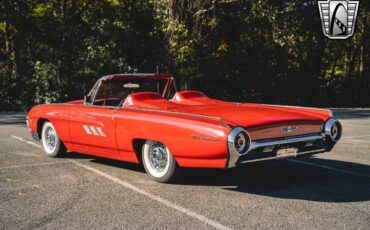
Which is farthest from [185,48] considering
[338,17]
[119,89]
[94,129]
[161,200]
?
[161,200]

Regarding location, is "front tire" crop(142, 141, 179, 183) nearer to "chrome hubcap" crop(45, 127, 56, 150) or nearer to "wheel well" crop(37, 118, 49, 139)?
"chrome hubcap" crop(45, 127, 56, 150)

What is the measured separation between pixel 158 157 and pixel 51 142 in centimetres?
285

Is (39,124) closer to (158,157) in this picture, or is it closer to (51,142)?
(51,142)

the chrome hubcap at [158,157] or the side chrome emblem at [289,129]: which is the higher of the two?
the side chrome emblem at [289,129]

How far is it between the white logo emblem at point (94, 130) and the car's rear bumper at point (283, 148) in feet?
7.15

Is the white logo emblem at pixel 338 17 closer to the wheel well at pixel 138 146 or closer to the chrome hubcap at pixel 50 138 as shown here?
the chrome hubcap at pixel 50 138

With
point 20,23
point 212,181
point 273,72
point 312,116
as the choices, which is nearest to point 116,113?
point 212,181

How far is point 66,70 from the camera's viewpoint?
2470 centimetres

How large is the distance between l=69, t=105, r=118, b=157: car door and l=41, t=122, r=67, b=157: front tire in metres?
0.60

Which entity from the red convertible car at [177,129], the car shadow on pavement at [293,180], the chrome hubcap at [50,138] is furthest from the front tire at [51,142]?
the car shadow on pavement at [293,180]

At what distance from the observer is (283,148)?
549 cm

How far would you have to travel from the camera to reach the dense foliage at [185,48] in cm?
2455

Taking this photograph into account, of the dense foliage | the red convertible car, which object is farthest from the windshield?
the dense foliage

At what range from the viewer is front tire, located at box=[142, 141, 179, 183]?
5.69 metres
